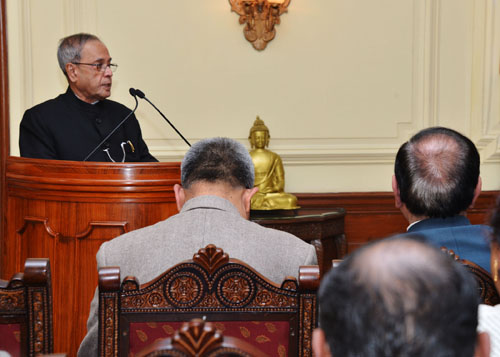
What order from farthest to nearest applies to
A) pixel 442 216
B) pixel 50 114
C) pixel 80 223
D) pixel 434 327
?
1. pixel 50 114
2. pixel 80 223
3. pixel 442 216
4. pixel 434 327

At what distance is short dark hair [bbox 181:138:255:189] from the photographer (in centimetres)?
234

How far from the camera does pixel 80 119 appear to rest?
4.22 m

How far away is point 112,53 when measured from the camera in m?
5.31

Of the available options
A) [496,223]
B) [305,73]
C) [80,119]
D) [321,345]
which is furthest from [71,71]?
[321,345]

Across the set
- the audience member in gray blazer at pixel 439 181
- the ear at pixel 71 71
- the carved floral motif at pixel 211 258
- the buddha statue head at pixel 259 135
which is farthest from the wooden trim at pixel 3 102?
the carved floral motif at pixel 211 258

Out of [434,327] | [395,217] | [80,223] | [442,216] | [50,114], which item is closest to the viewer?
[434,327]

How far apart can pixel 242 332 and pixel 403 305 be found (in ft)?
2.83

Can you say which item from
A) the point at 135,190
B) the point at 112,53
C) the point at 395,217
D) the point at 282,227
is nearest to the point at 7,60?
the point at 112,53

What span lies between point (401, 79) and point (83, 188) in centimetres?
319

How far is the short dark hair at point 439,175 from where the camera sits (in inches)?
90.4

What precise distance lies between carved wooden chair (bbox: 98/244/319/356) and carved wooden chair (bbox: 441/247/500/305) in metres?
0.41

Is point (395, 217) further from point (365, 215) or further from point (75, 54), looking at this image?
point (75, 54)

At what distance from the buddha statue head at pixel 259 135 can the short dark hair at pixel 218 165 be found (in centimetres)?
267

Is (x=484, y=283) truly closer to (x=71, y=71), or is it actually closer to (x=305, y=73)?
(x=71, y=71)
